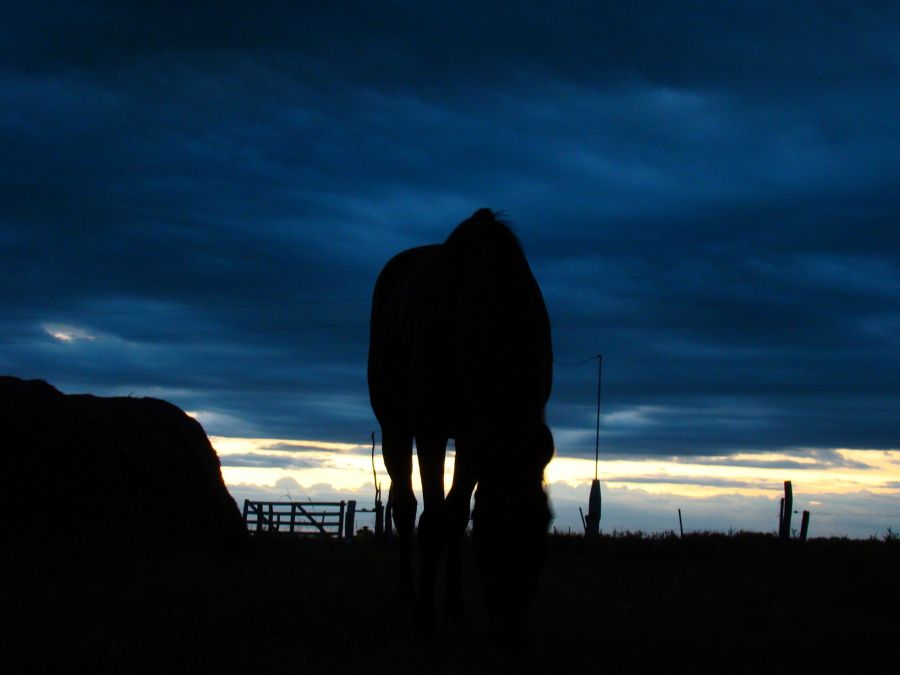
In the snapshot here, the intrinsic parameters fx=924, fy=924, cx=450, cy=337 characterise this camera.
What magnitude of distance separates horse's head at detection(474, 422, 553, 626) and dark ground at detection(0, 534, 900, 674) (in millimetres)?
495

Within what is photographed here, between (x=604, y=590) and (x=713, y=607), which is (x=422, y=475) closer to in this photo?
(x=713, y=607)

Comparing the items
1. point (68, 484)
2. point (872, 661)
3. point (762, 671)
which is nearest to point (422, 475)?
point (762, 671)

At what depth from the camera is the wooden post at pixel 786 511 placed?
29261 millimetres

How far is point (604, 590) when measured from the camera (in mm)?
13789

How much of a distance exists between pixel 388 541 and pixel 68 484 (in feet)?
56.3

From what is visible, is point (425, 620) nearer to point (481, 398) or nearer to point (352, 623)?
point (352, 623)

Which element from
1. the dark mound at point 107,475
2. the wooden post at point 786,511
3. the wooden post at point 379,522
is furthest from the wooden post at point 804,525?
the dark mound at point 107,475

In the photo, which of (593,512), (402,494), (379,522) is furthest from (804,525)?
(402,494)

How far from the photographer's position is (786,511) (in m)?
29.7

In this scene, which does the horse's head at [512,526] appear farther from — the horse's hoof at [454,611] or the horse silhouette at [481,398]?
the horse's hoof at [454,611]

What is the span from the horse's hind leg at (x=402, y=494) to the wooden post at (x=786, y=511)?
22185mm

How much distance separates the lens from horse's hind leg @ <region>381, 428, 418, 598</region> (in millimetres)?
9547

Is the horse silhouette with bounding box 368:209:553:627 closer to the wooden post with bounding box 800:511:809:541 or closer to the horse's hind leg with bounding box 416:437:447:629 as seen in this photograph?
the horse's hind leg with bounding box 416:437:447:629

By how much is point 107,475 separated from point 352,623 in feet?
16.1
